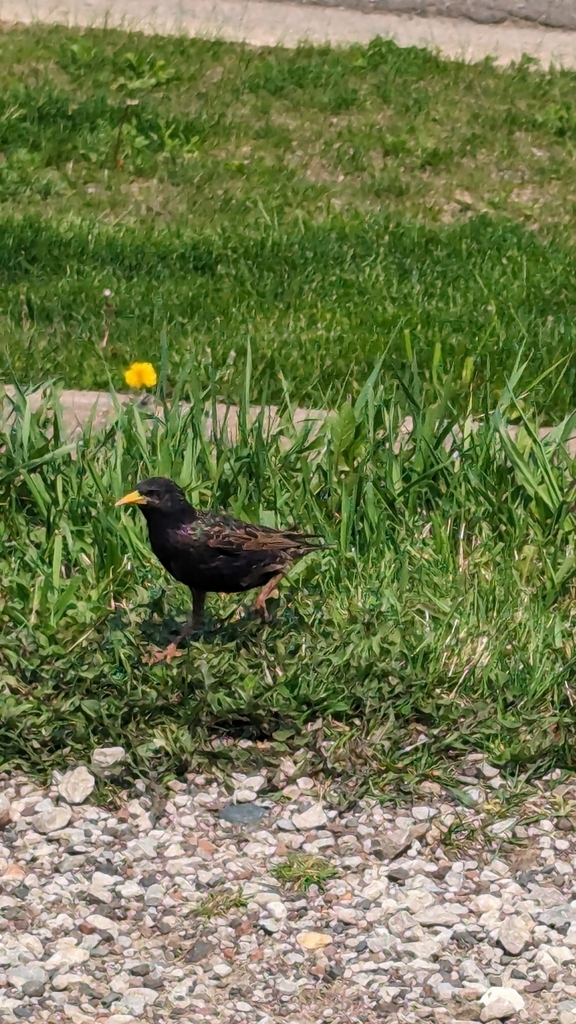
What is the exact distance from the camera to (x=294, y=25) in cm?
959

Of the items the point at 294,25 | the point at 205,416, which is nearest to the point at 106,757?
the point at 205,416

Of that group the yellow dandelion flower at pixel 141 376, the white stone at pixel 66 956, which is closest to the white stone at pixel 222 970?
the white stone at pixel 66 956

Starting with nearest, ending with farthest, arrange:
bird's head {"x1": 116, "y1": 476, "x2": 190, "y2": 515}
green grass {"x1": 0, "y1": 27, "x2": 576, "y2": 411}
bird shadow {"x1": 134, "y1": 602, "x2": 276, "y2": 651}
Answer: bird's head {"x1": 116, "y1": 476, "x2": 190, "y2": 515}
bird shadow {"x1": 134, "y1": 602, "x2": 276, "y2": 651}
green grass {"x1": 0, "y1": 27, "x2": 576, "y2": 411}

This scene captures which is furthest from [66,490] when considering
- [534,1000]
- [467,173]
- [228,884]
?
[467,173]

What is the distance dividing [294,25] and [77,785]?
7237 mm

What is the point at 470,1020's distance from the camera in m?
2.96

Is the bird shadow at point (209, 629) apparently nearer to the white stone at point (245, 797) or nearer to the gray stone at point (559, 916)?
the white stone at point (245, 797)

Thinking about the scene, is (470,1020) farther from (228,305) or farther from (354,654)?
(228,305)

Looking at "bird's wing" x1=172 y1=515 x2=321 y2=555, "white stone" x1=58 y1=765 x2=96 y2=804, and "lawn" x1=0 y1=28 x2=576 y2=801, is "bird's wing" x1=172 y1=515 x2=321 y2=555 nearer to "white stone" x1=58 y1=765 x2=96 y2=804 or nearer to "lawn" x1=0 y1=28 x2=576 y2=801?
"lawn" x1=0 y1=28 x2=576 y2=801

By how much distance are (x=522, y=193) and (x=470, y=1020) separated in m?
5.84

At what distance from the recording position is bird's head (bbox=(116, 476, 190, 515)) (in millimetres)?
3652

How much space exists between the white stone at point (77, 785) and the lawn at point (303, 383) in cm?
6

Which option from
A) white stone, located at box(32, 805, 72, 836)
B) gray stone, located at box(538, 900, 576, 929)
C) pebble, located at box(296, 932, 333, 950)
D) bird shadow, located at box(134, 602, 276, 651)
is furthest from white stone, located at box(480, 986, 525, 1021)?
bird shadow, located at box(134, 602, 276, 651)

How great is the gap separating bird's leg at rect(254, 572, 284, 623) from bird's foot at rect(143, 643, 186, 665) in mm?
261
